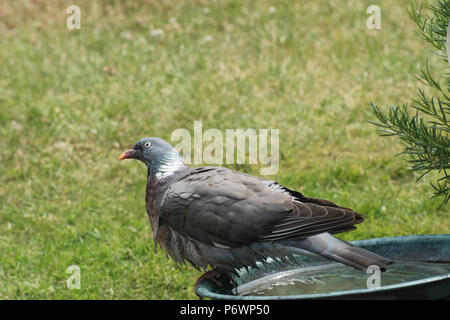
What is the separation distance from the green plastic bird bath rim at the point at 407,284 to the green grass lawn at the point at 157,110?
1432 millimetres

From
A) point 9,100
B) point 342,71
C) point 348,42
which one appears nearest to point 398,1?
point 348,42

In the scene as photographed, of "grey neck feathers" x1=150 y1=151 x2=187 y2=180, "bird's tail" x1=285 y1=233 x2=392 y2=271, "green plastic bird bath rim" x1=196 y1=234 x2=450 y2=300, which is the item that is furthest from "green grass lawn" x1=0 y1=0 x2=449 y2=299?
"bird's tail" x1=285 y1=233 x2=392 y2=271

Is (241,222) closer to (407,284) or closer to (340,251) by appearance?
(340,251)

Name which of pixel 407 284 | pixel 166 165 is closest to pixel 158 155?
pixel 166 165

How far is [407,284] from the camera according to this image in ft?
8.34

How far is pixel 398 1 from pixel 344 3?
2.28 feet

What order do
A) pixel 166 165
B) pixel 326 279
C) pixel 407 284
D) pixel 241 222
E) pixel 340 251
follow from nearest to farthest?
pixel 407 284 → pixel 340 251 → pixel 241 222 → pixel 326 279 → pixel 166 165

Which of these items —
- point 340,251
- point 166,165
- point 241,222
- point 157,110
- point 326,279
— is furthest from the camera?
point 157,110

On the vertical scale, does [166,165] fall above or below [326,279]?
above

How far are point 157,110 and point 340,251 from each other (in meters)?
4.22

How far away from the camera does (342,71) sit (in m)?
7.20

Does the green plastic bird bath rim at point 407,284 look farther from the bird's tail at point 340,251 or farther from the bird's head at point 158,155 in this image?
the bird's head at point 158,155

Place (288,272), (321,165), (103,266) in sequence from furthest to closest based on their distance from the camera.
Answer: (321,165), (103,266), (288,272)
